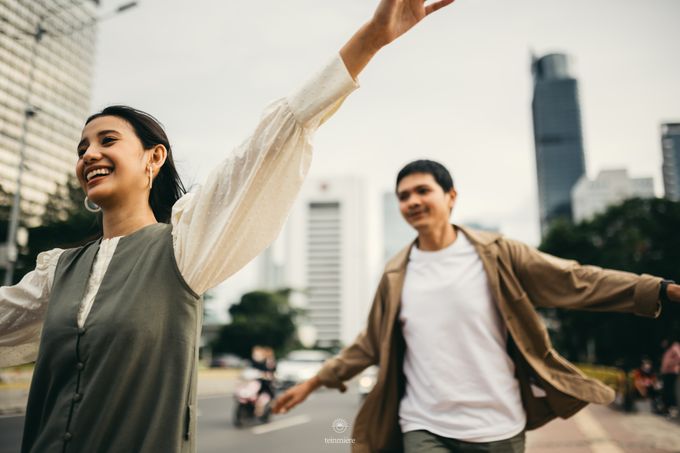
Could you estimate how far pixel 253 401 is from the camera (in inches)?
387

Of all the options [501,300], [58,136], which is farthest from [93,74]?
[501,300]

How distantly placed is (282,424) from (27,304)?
914cm

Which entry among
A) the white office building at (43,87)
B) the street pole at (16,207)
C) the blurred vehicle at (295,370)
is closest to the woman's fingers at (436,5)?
the white office building at (43,87)

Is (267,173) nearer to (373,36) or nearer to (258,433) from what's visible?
(373,36)

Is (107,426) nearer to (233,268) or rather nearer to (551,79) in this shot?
(233,268)

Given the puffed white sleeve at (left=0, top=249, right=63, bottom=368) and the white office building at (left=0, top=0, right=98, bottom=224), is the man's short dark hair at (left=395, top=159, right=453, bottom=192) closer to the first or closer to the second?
the puffed white sleeve at (left=0, top=249, right=63, bottom=368)

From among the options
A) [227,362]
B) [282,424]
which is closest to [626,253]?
[282,424]

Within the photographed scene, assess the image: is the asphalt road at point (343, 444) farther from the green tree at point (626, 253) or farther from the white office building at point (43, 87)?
the green tree at point (626, 253)

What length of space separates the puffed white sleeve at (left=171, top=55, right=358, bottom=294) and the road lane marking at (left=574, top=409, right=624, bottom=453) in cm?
631

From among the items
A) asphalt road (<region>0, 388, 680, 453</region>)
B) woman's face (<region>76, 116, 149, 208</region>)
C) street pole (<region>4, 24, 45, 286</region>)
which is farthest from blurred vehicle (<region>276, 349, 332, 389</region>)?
woman's face (<region>76, 116, 149, 208</region>)

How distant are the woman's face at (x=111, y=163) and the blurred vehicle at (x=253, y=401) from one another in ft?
29.2

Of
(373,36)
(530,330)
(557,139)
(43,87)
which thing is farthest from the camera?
(557,139)

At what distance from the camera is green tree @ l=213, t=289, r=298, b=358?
63.1 meters

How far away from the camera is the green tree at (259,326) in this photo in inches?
2485
